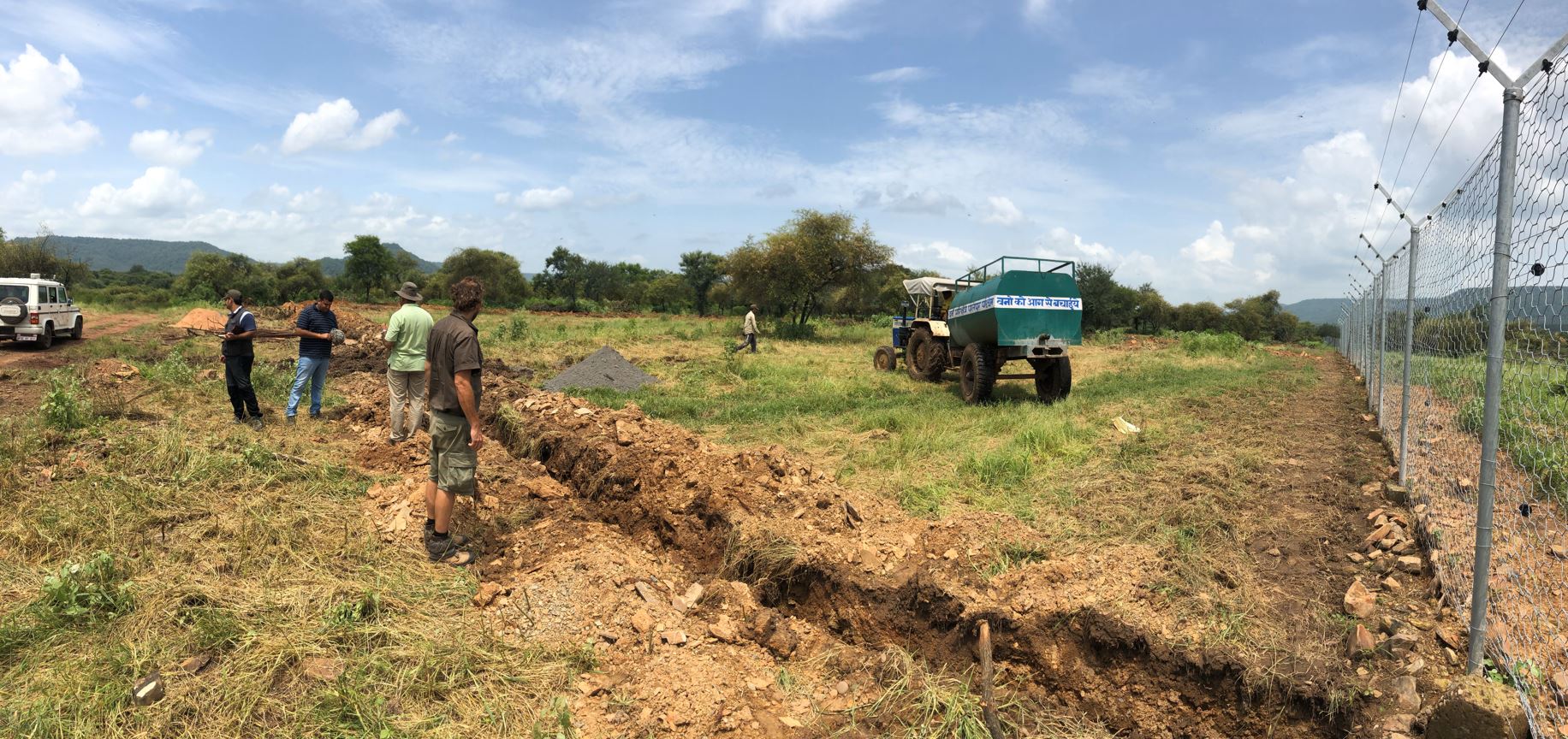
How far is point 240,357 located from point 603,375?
5.73 metres

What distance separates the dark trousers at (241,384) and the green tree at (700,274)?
4146 centimetres

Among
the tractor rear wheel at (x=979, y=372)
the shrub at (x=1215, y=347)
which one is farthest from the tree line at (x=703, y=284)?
the tractor rear wheel at (x=979, y=372)

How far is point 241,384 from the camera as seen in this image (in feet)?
25.3

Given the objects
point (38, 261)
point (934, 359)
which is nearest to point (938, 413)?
point (934, 359)

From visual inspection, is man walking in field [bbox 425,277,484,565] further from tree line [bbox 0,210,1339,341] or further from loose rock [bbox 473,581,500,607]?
tree line [bbox 0,210,1339,341]

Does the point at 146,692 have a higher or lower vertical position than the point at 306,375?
lower

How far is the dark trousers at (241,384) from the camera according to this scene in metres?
7.65

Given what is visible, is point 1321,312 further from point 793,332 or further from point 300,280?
point 300,280

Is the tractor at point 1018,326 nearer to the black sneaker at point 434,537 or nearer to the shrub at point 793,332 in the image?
the black sneaker at point 434,537

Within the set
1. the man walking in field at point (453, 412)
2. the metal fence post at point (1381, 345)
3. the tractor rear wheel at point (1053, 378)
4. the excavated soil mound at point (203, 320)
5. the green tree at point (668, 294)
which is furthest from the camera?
the green tree at point (668, 294)

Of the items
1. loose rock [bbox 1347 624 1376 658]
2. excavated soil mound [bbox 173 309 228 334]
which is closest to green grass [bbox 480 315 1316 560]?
loose rock [bbox 1347 624 1376 658]

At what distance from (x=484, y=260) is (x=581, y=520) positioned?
47.8 metres

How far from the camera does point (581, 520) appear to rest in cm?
563

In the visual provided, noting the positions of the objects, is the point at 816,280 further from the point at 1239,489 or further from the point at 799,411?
the point at 1239,489
